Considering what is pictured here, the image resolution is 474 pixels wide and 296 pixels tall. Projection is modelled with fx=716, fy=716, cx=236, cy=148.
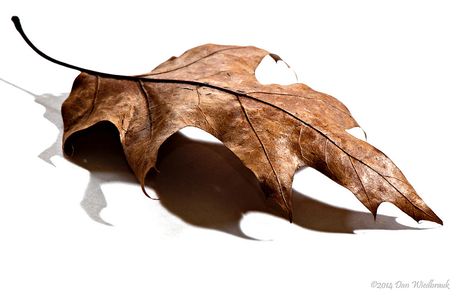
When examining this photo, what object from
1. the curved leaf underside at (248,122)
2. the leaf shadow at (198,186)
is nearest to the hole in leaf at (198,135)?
the leaf shadow at (198,186)

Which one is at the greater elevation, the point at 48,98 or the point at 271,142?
the point at 271,142

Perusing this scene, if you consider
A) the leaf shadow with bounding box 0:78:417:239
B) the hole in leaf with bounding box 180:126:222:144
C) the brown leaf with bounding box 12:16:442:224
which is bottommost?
the leaf shadow with bounding box 0:78:417:239

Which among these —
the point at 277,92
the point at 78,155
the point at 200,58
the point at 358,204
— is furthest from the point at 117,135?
the point at 358,204

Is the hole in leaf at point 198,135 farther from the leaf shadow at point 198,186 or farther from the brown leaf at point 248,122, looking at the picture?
the brown leaf at point 248,122

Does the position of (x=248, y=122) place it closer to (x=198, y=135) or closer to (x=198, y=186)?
(x=198, y=186)

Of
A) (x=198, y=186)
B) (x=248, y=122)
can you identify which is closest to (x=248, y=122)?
(x=248, y=122)

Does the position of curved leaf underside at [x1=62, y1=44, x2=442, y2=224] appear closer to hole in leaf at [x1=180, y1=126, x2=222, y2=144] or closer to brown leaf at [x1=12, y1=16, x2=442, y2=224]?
brown leaf at [x1=12, y1=16, x2=442, y2=224]

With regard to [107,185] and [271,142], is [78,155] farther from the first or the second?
[271,142]

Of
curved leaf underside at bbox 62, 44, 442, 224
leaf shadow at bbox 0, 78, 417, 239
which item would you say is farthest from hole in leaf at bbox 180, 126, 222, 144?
curved leaf underside at bbox 62, 44, 442, 224
